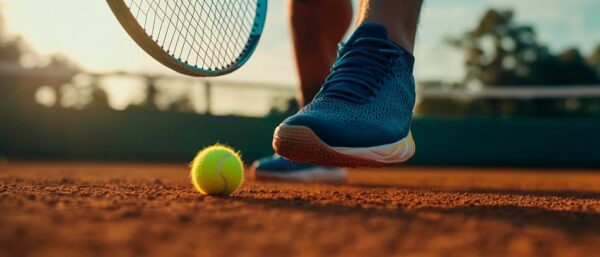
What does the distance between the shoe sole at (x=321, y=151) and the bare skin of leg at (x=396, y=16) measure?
0.91 ft

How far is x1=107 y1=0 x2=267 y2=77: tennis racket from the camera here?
5.25 ft

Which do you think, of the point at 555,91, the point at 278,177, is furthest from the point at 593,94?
the point at 278,177

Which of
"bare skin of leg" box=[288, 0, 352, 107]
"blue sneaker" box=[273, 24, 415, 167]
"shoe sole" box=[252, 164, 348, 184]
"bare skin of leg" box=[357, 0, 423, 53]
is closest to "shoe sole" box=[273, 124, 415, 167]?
"blue sneaker" box=[273, 24, 415, 167]

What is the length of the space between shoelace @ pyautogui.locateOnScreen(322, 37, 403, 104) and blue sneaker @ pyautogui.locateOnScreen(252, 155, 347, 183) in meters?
1.06

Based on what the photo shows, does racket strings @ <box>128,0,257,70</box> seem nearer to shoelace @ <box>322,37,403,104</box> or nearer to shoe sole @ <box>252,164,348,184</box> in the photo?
shoelace @ <box>322,37,403,104</box>

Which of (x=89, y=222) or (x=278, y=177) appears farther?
(x=278, y=177)

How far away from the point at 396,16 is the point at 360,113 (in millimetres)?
268

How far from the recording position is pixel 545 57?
74.9 ft

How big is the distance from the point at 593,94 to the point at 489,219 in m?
7.85

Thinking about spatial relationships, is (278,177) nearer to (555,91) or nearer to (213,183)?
(213,183)

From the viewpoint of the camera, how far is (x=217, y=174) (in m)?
1.57

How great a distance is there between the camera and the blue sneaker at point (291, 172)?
263 centimetres

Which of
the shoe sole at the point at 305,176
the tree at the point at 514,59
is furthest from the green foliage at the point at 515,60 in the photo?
the shoe sole at the point at 305,176

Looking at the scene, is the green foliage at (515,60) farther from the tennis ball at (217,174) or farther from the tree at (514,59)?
the tennis ball at (217,174)
